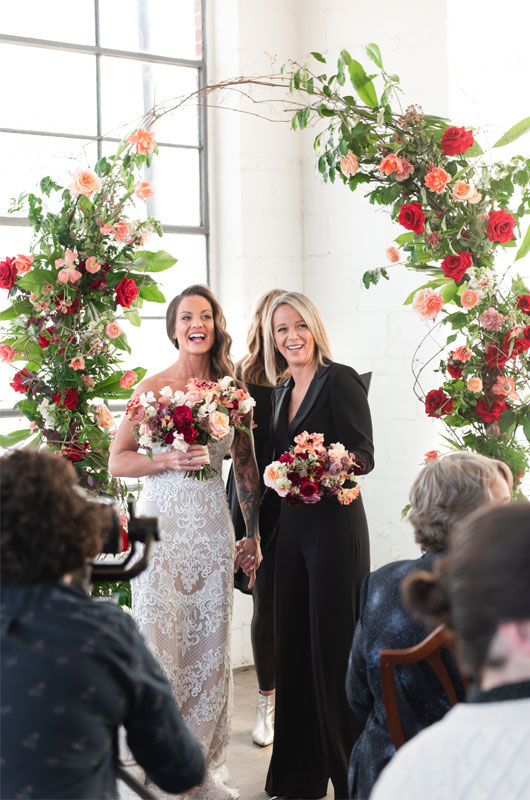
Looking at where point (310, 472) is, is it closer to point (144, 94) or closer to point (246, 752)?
point (246, 752)

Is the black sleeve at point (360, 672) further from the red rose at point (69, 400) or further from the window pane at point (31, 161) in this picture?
the window pane at point (31, 161)

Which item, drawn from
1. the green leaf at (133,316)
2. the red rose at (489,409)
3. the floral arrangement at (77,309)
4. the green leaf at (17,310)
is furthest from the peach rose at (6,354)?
the red rose at (489,409)

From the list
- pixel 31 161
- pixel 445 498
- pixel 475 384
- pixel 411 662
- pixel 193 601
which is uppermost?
pixel 31 161

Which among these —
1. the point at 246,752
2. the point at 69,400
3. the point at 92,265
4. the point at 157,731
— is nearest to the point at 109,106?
the point at 92,265

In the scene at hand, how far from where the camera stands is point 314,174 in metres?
5.27

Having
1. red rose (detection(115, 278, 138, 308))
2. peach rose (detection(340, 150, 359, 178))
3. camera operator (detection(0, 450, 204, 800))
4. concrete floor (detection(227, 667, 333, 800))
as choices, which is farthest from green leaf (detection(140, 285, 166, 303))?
camera operator (detection(0, 450, 204, 800))

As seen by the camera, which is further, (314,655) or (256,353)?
(256,353)

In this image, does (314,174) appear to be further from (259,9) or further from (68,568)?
A: (68,568)

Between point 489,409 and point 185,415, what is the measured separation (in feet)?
3.76

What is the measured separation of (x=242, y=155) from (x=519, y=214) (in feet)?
6.43

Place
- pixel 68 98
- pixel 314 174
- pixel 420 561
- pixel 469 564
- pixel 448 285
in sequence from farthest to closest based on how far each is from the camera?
pixel 314 174, pixel 68 98, pixel 448 285, pixel 420 561, pixel 469 564

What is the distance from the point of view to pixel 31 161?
4.75 metres

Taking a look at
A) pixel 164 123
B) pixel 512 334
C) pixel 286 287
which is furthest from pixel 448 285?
pixel 164 123

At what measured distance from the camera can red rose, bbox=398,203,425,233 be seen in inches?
140
